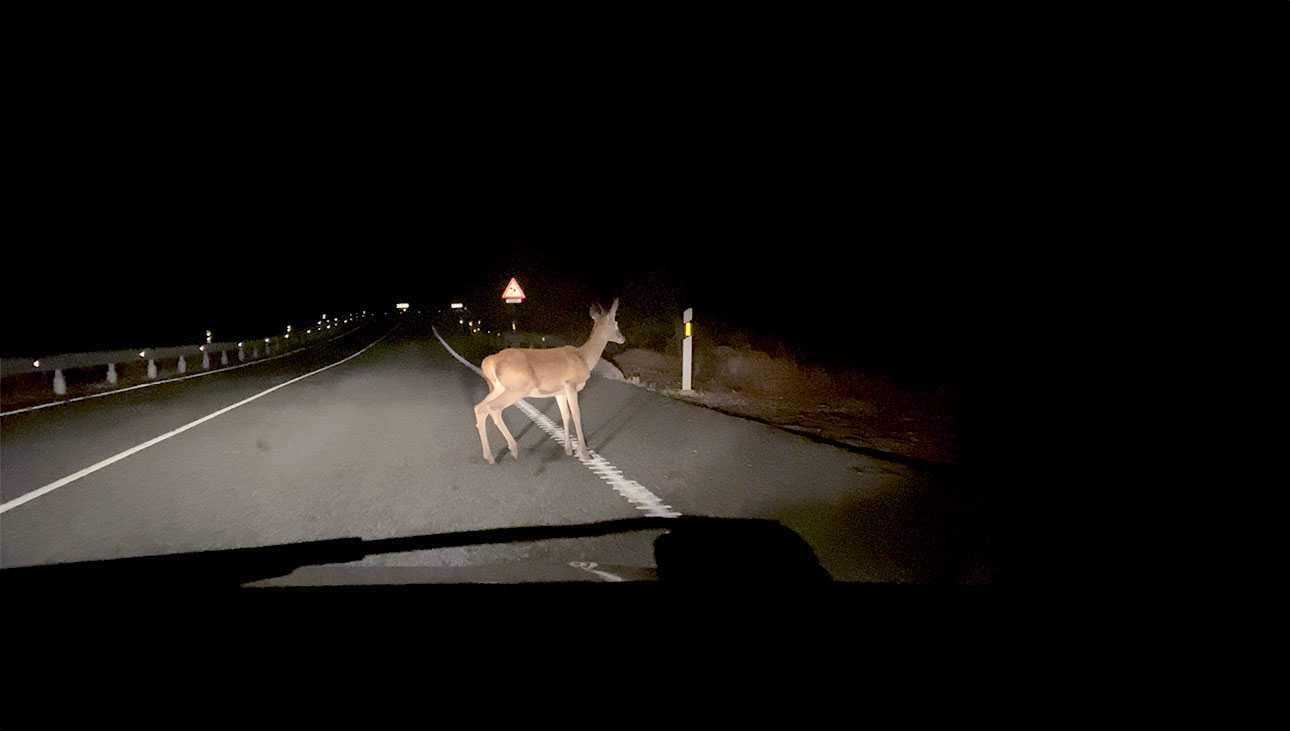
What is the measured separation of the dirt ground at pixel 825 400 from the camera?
35.1ft

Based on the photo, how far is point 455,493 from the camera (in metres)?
6.82

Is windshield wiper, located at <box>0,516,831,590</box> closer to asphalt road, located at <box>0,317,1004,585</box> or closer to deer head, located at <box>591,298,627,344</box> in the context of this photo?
asphalt road, located at <box>0,317,1004,585</box>

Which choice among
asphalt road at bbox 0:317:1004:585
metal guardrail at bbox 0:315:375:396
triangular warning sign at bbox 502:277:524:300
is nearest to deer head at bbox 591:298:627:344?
asphalt road at bbox 0:317:1004:585

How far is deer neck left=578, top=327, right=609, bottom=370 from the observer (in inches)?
375

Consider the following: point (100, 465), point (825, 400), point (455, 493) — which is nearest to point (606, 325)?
point (455, 493)

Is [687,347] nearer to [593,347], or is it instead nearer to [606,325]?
[606,325]

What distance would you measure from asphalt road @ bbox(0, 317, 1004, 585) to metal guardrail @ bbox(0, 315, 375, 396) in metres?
7.12

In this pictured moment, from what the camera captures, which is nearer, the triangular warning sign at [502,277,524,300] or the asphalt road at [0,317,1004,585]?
the asphalt road at [0,317,1004,585]

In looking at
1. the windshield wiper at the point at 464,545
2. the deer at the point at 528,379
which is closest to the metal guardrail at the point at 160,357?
the deer at the point at 528,379

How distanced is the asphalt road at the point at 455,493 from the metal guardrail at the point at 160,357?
7.12 metres

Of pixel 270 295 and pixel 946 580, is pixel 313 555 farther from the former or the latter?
pixel 270 295

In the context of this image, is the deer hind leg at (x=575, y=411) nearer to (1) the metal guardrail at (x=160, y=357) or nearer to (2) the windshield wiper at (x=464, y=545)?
(2) the windshield wiper at (x=464, y=545)

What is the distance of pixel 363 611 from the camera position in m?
3.25

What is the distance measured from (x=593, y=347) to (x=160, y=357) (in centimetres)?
2087
